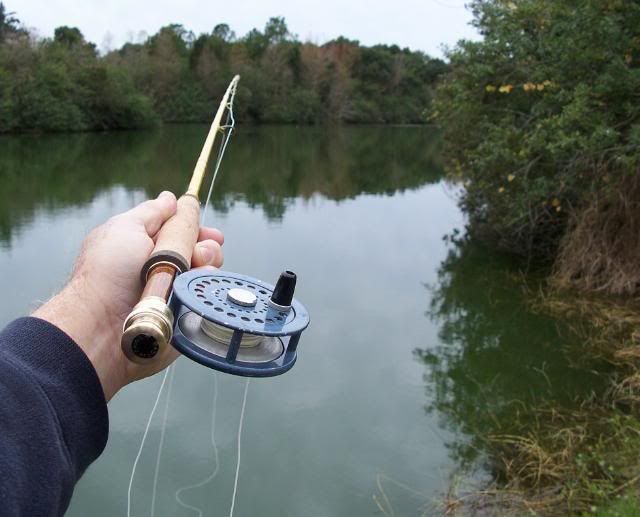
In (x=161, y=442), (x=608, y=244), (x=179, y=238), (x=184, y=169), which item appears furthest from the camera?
(x=184, y=169)

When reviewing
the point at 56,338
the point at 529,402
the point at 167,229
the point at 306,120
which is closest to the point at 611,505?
the point at 529,402

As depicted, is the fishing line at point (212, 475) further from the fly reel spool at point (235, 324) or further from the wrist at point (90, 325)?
the fly reel spool at point (235, 324)

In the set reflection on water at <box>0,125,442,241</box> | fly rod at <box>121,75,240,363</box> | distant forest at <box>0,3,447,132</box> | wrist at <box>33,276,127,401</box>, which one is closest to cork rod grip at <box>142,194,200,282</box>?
fly rod at <box>121,75,240,363</box>

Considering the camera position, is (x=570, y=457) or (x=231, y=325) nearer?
(x=231, y=325)

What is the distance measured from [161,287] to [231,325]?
0.62 ft

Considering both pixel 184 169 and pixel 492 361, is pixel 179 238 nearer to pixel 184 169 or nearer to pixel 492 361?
pixel 492 361

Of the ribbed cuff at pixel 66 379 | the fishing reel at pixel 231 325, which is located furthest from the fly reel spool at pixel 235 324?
the ribbed cuff at pixel 66 379

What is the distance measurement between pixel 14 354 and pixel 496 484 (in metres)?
3.42

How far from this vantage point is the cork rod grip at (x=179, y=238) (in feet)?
4.04

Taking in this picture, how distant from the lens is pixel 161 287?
3.65 feet

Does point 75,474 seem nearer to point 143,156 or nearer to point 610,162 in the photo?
point 610,162

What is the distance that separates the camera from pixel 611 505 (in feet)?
10.2

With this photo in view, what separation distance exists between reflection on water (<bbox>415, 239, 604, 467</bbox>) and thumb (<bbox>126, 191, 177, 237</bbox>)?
3168 millimetres

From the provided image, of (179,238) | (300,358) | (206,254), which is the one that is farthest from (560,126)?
(179,238)
